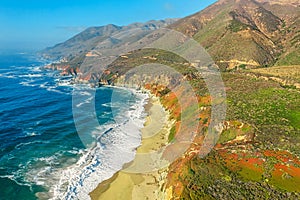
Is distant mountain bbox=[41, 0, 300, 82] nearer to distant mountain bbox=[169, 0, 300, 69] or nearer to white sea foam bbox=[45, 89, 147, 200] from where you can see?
distant mountain bbox=[169, 0, 300, 69]

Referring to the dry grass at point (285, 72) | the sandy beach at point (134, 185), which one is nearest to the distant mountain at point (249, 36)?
the dry grass at point (285, 72)

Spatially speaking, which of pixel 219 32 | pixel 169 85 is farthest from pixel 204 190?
pixel 219 32

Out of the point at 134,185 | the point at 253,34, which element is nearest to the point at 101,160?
the point at 134,185

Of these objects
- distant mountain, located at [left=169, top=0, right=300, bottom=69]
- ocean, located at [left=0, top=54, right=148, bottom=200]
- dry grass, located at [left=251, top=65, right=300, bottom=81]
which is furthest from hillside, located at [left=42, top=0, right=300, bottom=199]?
ocean, located at [left=0, top=54, right=148, bottom=200]

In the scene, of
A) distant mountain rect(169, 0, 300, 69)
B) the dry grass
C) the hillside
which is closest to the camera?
the hillside

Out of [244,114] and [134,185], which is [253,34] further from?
[134,185]

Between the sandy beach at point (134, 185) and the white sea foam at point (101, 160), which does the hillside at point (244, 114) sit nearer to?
the sandy beach at point (134, 185)
